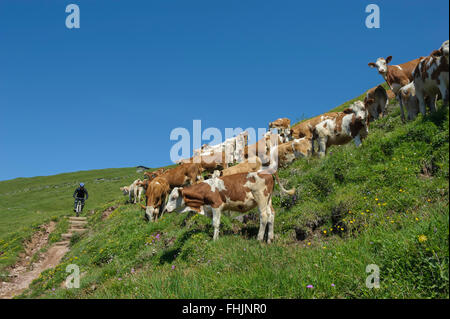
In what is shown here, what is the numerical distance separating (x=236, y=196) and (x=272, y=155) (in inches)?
378

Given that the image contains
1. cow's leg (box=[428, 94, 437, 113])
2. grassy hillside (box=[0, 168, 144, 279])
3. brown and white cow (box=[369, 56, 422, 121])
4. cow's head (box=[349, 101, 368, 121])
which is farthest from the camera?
grassy hillside (box=[0, 168, 144, 279])

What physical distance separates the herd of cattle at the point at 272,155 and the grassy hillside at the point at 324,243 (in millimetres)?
1026

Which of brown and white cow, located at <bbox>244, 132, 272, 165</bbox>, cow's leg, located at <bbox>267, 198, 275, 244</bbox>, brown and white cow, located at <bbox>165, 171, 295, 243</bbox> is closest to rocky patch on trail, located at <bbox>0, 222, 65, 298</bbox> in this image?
brown and white cow, located at <bbox>165, 171, 295, 243</bbox>

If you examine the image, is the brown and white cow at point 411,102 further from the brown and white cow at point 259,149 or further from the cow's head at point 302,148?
the brown and white cow at point 259,149

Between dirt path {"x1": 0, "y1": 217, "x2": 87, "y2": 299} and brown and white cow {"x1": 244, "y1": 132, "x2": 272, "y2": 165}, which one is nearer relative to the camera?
dirt path {"x1": 0, "y1": 217, "x2": 87, "y2": 299}

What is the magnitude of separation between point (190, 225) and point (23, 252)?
17.6 meters

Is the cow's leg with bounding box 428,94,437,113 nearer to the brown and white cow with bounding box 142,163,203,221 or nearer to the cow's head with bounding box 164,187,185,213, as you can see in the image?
the cow's head with bounding box 164,187,185,213

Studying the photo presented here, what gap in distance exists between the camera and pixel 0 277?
18031 mm

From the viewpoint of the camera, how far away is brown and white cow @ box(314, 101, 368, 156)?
48.2 ft

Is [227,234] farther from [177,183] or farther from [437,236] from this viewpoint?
[177,183]

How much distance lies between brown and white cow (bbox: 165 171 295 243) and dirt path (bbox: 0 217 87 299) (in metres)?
12.0

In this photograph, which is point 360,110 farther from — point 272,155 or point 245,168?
point 245,168

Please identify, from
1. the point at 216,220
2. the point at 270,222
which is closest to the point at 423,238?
the point at 270,222

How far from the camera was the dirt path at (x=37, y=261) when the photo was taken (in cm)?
1688
